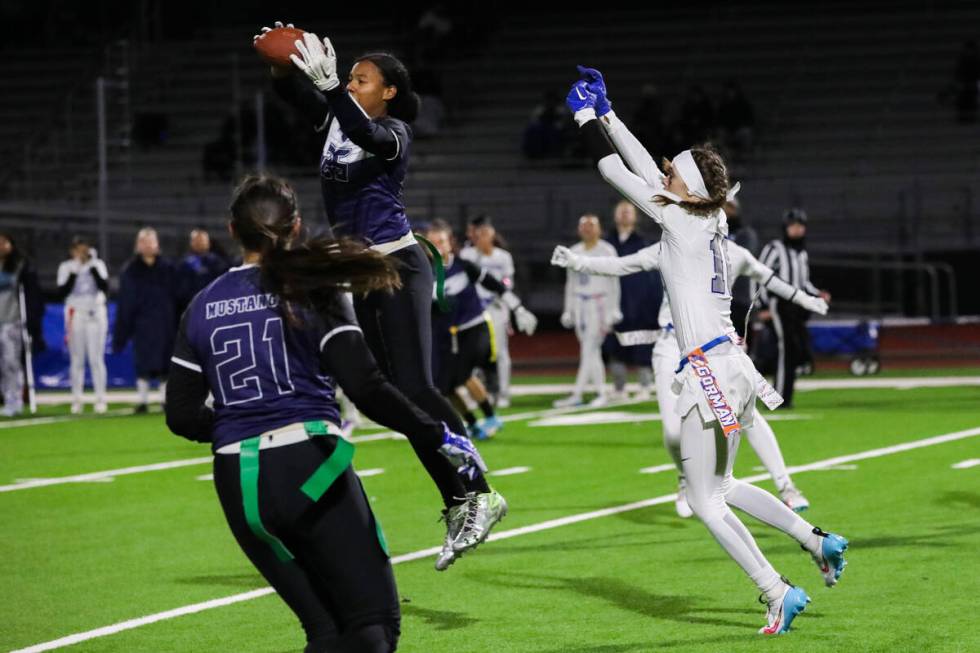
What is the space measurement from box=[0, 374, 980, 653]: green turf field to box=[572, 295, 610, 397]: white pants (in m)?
4.84

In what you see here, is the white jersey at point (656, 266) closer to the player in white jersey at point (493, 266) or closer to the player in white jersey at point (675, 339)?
the player in white jersey at point (675, 339)

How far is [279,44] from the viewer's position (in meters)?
7.02

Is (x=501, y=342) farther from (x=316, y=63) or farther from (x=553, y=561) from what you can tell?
(x=316, y=63)

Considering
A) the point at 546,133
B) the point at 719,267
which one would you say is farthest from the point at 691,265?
the point at 546,133

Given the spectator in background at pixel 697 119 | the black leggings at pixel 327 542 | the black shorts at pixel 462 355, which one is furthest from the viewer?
the spectator in background at pixel 697 119

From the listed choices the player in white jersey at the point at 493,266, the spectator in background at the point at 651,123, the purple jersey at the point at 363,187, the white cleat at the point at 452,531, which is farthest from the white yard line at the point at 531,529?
the spectator in background at the point at 651,123

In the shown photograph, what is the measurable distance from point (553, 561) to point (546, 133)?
963 inches

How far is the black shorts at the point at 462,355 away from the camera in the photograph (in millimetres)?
16953

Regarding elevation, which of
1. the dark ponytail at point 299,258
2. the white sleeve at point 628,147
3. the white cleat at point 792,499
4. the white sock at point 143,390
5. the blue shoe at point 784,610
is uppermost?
the white sleeve at point 628,147

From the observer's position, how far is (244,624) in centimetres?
802

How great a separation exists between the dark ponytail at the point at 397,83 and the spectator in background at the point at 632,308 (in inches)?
243

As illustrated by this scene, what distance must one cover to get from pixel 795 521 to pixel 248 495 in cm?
336

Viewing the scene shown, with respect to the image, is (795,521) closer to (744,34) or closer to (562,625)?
(562,625)

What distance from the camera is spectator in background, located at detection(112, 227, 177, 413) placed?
21578 millimetres
